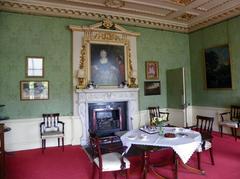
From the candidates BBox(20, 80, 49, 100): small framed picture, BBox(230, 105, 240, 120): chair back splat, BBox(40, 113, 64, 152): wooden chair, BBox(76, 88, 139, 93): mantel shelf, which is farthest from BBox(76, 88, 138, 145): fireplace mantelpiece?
BBox(230, 105, 240, 120): chair back splat

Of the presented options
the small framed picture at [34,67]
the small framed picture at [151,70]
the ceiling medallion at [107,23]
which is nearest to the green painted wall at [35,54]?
the small framed picture at [34,67]

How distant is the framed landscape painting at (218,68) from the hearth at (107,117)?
322 centimetres

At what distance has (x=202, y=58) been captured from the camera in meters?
7.61

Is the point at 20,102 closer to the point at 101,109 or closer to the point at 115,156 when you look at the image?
the point at 101,109

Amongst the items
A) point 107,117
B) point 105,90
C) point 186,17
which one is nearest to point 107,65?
point 105,90

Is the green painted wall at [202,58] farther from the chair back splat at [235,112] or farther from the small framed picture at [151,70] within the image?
the small framed picture at [151,70]

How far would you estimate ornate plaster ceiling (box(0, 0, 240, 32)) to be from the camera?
582 centimetres

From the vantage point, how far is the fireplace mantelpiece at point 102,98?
6.10 m

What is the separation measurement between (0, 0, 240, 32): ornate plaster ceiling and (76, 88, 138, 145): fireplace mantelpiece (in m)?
2.34

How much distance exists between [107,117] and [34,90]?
7.61ft

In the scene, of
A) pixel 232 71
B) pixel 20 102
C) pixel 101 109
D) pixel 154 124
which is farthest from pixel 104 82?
pixel 232 71

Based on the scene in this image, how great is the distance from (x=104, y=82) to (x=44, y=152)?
265 cm

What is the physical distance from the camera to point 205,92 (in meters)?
7.54

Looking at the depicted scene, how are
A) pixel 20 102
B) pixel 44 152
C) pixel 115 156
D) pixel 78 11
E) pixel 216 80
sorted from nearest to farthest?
1. pixel 115 156
2. pixel 44 152
3. pixel 20 102
4. pixel 78 11
5. pixel 216 80
